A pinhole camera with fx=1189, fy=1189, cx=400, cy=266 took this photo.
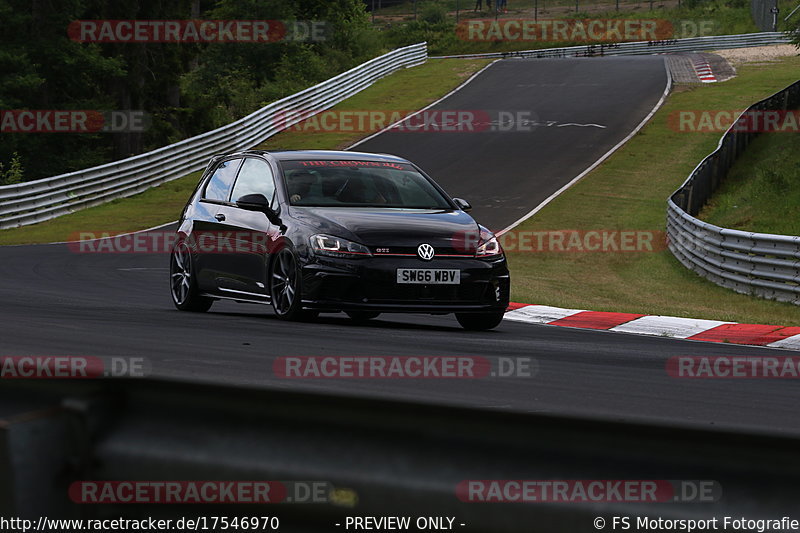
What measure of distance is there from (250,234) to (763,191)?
18079mm

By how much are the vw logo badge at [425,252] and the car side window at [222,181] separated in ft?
8.50

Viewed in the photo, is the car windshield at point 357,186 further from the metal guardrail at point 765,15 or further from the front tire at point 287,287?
the metal guardrail at point 765,15

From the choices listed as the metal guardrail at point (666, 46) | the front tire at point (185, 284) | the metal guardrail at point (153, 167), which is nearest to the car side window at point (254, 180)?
the front tire at point (185, 284)

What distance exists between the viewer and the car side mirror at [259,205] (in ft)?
34.8

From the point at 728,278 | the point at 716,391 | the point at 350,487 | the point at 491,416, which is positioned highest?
the point at 491,416

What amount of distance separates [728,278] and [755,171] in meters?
14.0

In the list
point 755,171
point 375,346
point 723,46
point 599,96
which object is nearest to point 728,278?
point 375,346

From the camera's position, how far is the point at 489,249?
10461 millimetres

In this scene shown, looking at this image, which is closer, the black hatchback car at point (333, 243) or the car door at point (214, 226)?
the black hatchback car at point (333, 243)

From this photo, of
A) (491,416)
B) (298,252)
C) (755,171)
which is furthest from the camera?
(755,171)

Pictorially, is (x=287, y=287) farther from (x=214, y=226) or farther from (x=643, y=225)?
(x=643, y=225)

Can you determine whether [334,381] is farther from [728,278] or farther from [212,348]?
[728,278]

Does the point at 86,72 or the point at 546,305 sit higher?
the point at 86,72

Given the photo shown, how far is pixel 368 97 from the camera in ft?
160
